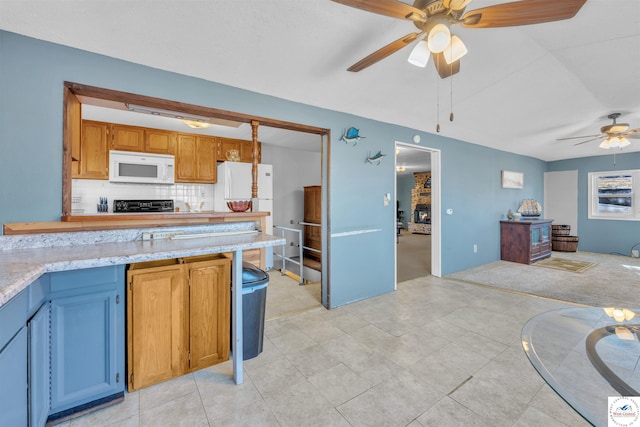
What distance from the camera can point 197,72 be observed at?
2.23 meters

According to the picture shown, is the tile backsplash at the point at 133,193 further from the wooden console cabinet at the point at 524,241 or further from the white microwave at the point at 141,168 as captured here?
the wooden console cabinet at the point at 524,241

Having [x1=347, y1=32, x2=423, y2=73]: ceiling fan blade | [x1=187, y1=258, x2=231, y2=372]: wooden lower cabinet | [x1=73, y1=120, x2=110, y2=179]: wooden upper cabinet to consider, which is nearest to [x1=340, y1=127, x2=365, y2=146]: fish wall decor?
[x1=347, y1=32, x2=423, y2=73]: ceiling fan blade

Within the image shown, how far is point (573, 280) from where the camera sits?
13.5ft

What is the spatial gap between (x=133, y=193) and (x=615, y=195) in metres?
10.0

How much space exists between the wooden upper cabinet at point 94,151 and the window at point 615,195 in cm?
1006

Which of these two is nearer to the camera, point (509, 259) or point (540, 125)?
point (540, 125)

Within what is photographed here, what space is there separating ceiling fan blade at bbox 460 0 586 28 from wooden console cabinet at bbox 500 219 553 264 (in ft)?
16.4

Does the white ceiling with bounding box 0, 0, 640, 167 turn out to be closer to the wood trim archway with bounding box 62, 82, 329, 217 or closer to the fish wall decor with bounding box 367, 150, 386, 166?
the wood trim archway with bounding box 62, 82, 329, 217

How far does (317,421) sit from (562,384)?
1.19m

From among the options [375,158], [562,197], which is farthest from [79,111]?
[562,197]

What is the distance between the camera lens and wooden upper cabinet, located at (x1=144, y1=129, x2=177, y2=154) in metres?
4.04

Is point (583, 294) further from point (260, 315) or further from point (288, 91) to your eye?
point (288, 91)

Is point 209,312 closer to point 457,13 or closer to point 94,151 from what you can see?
point 457,13

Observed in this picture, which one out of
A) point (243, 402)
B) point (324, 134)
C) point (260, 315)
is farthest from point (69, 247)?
point (324, 134)
